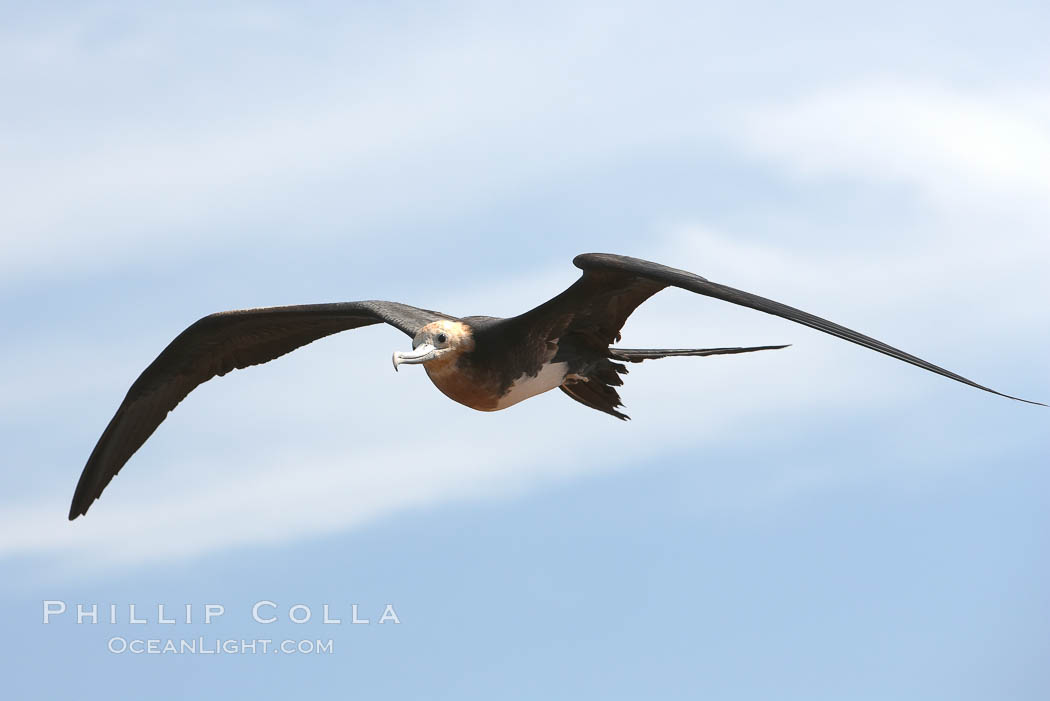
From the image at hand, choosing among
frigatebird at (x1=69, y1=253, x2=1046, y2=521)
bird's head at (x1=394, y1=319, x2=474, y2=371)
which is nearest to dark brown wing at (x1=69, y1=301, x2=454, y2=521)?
frigatebird at (x1=69, y1=253, x2=1046, y2=521)

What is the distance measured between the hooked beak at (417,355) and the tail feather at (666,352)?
1205 millimetres

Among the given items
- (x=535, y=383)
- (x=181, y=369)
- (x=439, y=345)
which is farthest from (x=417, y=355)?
(x=181, y=369)

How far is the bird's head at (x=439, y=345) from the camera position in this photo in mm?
8883

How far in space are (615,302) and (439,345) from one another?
3.55ft

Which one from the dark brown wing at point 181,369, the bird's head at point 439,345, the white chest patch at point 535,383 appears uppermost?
the dark brown wing at point 181,369

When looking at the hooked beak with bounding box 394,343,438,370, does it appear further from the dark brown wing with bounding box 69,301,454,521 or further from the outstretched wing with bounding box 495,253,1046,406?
the dark brown wing with bounding box 69,301,454,521

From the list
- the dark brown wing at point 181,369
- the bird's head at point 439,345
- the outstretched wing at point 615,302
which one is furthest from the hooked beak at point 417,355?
the dark brown wing at point 181,369

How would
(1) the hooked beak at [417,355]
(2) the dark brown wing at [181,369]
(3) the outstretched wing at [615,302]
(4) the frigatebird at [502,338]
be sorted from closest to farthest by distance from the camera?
(3) the outstretched wing at [615,302] → (4) the frigatebird at [502,338] → (1) the hooked beak at [417,355] → (2) the dark brown wing at [181,369]

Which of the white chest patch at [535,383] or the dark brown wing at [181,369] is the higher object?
the dark brown wing at [181,369]

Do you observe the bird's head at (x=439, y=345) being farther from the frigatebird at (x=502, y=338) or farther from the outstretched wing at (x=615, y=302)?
the outstretched wing at (x=615, y=302)

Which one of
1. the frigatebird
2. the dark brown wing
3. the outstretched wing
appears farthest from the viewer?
the dark brown wing

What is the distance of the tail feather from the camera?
956 centimetres

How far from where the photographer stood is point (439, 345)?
8.95 m

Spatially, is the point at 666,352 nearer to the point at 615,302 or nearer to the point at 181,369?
the point at 615,302
